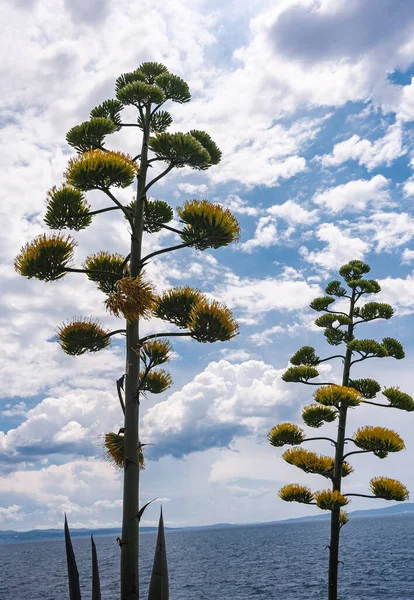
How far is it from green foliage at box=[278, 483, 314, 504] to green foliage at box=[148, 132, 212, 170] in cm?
904

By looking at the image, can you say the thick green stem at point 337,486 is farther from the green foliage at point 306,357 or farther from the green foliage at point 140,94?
the green foliage at point 140,94

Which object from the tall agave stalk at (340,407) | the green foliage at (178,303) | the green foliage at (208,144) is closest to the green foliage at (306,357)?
the tall agave stalk at (340,407)

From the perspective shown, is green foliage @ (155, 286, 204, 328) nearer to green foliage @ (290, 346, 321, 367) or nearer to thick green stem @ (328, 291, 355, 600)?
thick green stem @ (328, 291, 355, 600)

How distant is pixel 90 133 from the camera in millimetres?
6988

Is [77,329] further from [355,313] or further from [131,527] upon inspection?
[355,313]

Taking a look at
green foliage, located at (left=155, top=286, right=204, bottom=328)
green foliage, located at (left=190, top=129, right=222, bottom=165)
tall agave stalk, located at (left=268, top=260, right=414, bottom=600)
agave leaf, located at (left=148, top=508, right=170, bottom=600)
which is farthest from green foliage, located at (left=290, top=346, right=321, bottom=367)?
agave leaf, located at (left=148, top=508, right=170, bottom=600)

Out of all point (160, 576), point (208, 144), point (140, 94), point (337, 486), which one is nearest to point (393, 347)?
point (337, 486)

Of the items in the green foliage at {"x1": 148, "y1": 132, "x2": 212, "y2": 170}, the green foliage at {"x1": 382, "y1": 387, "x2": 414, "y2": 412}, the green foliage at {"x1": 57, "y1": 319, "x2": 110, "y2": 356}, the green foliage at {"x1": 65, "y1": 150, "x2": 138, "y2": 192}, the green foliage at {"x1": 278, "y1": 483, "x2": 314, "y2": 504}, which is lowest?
the green foliage at {"x1": 278, "y1": 483, "x2": 314, "y2": 504}

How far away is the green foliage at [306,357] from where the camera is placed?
14867mm

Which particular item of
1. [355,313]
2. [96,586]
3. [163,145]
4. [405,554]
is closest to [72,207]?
[163,145]

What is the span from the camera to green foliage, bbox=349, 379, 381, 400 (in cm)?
1379

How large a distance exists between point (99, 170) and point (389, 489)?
10.4 metres

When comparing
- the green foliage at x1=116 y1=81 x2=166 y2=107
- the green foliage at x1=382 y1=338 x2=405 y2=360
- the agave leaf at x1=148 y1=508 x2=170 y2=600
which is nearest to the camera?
the agave leaf at x1=148 y1=508 x2=170 y2=600

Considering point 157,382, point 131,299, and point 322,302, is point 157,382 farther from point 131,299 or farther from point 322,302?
point 322,302
